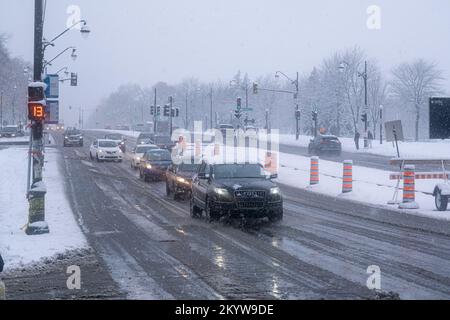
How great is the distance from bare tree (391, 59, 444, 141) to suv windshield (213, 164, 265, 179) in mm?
81368

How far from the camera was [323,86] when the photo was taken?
99.9m

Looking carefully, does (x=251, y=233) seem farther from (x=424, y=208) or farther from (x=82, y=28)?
(x=82, y=28)

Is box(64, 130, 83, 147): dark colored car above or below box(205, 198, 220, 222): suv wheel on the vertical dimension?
above

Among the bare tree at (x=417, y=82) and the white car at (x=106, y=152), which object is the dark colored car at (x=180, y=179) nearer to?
the white car at (x=106, y=152)

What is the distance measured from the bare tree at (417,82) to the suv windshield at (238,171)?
Answer: 81368 millimetres

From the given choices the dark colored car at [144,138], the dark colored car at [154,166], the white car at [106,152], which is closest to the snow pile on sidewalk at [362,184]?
the dark colored car at [154,166]

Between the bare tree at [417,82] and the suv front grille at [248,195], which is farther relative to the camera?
the bare tree at [417,82]

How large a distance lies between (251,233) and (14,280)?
638cm

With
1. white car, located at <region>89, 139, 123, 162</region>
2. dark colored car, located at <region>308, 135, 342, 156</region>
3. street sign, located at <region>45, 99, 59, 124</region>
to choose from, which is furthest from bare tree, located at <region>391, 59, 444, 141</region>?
street sign, located at <region>45, 99, 59, 124</region>

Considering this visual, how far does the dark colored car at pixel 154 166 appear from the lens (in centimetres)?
3117

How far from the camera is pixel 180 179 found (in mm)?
23484

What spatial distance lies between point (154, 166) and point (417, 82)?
251 ft

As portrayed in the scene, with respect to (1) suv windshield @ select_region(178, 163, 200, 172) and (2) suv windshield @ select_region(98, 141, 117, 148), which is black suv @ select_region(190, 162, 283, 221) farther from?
(2) suv windshield @ select_region(98, 141, 117, 148)

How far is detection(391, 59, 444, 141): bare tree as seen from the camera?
322ft
